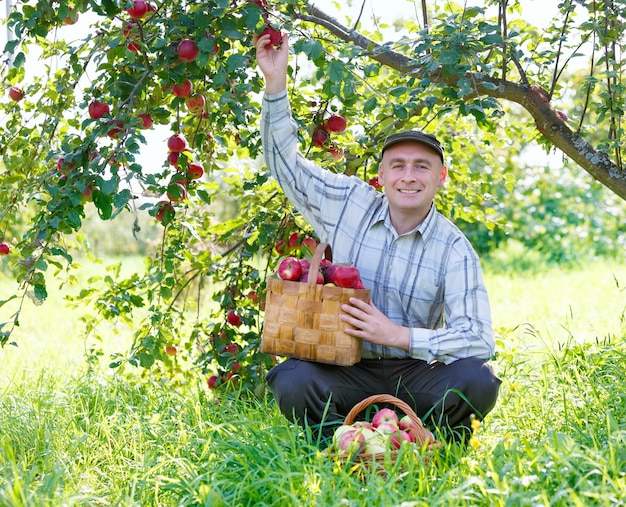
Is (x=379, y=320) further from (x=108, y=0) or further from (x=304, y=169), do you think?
(x=108, y=0)

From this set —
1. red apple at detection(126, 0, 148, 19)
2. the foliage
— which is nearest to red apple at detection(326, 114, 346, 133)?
red apple at detection(126, 0, 148, 19)

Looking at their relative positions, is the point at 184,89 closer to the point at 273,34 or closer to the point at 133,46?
the point at 133,46

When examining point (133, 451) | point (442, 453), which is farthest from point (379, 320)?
point (133, 451)

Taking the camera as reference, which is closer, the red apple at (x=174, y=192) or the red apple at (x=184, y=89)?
the red apple at (x=174, y=192)

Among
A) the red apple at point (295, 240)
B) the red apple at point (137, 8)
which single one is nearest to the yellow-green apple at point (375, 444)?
the red apple at point (295, 240)

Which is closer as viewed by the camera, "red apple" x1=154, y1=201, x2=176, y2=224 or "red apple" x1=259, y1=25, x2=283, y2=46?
"red apple" x1=259, y1=25, x2=283, y2=46

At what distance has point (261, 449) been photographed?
2.21 meters

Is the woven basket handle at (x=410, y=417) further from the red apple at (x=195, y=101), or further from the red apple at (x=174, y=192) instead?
Answer: the red apple at (x=195, y=101)

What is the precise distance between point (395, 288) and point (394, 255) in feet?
0.37

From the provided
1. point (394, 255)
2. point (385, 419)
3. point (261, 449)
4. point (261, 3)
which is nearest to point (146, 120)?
point (261, 3)

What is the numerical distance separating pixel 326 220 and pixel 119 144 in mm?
804

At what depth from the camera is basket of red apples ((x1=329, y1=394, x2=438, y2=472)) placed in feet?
6.72

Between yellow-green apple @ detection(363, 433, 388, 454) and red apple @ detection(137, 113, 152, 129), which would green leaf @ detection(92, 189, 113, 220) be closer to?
red apple @ detection(137, 113, 152, 129)

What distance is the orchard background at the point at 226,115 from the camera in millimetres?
2301
